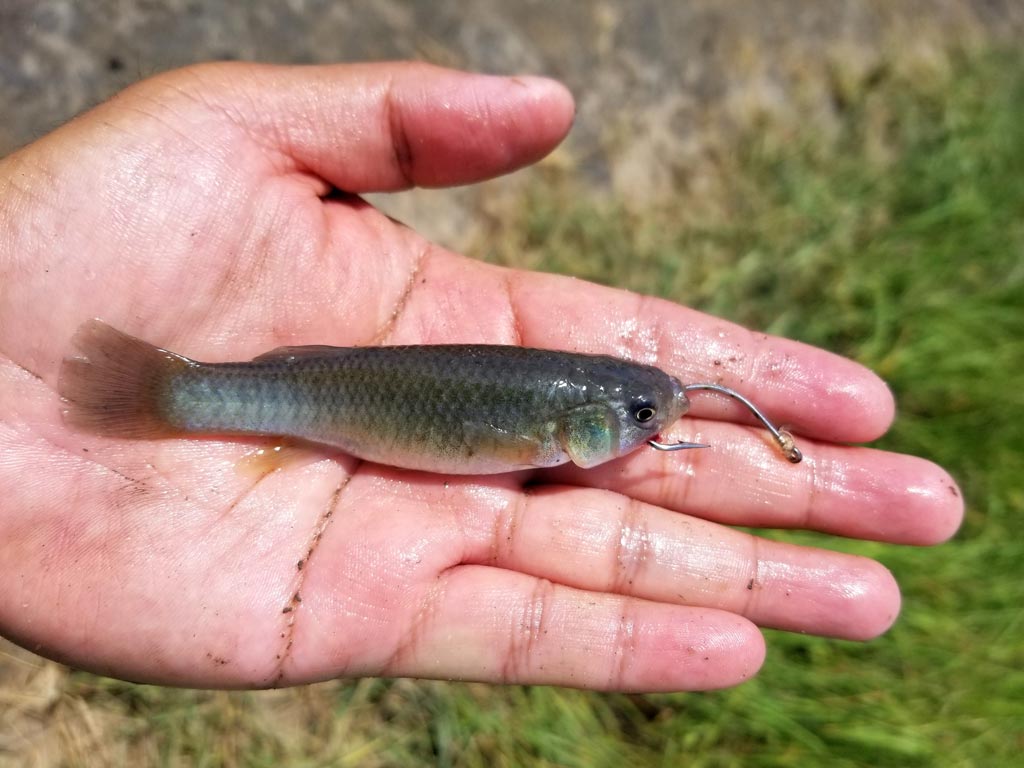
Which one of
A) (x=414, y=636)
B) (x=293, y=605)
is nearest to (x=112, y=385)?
(x=293, y=605)

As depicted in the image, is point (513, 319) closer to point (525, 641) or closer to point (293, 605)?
point (525, 641)

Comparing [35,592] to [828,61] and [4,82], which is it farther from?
[828,61]

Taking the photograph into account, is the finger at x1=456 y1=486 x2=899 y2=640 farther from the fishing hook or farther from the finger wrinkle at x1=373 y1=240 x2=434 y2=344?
the finger wrinkle at x1=373 y1=240 x2=434 y2=344

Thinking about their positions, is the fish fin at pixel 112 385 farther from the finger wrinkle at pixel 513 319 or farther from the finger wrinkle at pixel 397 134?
the finger wrinkle at pixel 513 319

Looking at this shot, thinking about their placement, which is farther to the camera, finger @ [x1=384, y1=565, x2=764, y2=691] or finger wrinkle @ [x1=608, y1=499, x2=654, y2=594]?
finger wrinkle @ [x1=608, y1=499, x2=654, y2=594]

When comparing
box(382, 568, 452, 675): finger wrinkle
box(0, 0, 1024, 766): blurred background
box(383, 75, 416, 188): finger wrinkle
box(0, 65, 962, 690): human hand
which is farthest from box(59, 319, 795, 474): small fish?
box(0, 0, 1024, 766): blurred background

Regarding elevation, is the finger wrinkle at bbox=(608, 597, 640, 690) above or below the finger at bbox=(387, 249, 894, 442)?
below
